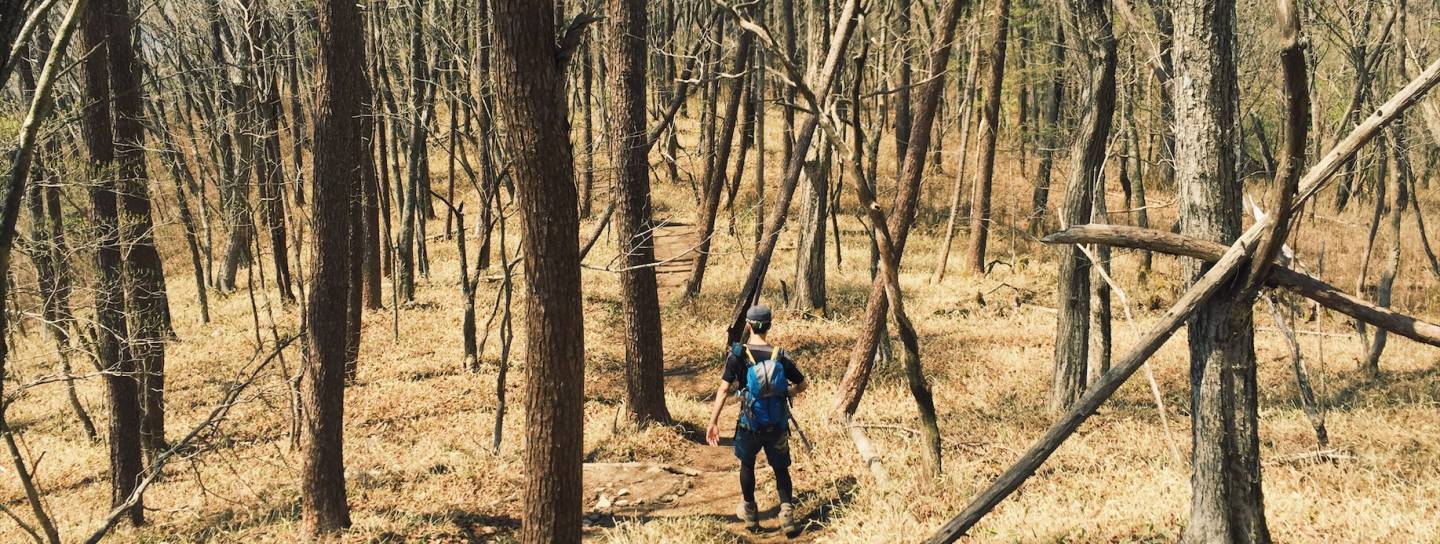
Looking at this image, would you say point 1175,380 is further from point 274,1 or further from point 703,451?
point 274,1

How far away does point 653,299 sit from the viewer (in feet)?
37.2

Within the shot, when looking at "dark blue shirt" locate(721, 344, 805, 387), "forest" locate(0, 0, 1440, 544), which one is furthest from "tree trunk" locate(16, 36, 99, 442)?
"dark blue shirt" locate(721, 344, 805, 387)

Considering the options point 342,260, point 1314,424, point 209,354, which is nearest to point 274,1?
point 209,354

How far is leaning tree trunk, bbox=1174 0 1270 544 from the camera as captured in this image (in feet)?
16.3

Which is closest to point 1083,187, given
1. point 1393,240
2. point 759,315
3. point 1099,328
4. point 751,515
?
point 1099,328

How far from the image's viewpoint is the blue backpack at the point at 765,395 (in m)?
7.57

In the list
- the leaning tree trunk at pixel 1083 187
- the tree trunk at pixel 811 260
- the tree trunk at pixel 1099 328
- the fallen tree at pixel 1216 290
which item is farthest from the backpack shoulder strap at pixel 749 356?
the tree trunk at pixel 811 260

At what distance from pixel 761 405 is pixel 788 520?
100cm

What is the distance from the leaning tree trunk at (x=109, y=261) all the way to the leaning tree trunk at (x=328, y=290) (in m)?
2.67

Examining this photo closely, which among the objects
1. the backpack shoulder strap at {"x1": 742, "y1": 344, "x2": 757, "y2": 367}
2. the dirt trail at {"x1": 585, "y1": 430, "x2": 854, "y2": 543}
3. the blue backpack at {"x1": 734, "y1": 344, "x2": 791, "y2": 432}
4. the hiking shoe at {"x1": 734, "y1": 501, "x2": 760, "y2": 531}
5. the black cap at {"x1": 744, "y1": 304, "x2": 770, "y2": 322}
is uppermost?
the black cap at {"x1": 744, "y1": 304, "x2": 770, "y2": 322}

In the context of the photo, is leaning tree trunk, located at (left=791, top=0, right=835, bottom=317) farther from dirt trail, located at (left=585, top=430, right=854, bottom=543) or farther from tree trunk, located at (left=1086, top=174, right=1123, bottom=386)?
tree trunk, located at (left=1086, top=174, right=1123, bottom=386)

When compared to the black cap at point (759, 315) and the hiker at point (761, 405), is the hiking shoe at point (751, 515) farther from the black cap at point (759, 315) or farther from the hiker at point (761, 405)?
the black cap at point (759, 315)

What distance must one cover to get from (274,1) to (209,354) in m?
7.44

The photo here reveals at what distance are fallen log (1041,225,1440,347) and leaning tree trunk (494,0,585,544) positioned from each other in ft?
10.2
